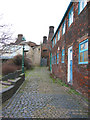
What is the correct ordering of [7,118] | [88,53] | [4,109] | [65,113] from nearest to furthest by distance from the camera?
[7,118], [65,113], [4,109], [88,53]

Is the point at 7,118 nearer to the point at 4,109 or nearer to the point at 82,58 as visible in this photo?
the point at 4,109

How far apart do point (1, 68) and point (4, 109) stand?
10079 mm

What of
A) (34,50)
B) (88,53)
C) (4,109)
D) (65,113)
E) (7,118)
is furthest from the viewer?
(34,50)

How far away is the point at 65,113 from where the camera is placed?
3934 millimetres

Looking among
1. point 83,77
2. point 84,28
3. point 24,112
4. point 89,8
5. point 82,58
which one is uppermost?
point 89,8

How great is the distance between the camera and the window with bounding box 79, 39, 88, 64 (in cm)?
538

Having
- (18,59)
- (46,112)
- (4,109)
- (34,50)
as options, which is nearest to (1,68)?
(18,59)

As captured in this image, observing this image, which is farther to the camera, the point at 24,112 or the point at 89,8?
the point at 89,8

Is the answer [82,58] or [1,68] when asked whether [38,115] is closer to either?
[82,58]

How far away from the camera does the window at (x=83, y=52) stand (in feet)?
17.6

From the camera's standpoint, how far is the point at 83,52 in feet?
18.8

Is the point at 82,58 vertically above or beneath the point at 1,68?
above

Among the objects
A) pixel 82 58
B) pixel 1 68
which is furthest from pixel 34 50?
pixel 82 58

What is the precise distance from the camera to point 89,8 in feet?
17.2
